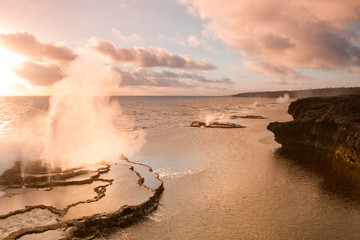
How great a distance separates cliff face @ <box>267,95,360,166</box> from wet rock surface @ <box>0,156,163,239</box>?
17.7 meters

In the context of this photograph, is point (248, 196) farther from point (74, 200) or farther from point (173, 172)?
point (74, 200)

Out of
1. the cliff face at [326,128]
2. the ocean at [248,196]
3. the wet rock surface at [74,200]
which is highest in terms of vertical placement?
the cliff face at [326,128]

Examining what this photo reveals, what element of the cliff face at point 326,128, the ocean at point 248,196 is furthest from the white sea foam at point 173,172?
the cliff face at point 326,128

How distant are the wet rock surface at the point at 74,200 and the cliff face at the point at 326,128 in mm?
17713

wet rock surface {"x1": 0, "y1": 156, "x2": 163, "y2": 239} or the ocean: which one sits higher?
the ocean

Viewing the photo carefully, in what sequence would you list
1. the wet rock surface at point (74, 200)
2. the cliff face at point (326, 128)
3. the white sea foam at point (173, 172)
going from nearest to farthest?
the wet rock surface at point (74, 200) < the white sea foam at point (173, 172) < the cliff face at point (326, 128)

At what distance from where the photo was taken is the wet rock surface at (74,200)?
1206cm

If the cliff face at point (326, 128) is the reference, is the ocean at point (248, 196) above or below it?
below

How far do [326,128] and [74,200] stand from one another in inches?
989

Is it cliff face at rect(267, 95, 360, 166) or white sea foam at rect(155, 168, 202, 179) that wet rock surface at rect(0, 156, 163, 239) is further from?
cliff face at rect(267, 95, 360, 166)

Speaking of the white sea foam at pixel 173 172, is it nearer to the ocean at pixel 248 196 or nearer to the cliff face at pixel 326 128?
the ocean at pixel 248 196

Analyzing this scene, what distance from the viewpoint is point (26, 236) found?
37.8 feet

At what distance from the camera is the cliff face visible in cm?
2205

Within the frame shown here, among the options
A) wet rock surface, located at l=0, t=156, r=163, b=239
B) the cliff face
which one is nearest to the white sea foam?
wet rock surface, located at l=0, t=156, r=163, b=239
